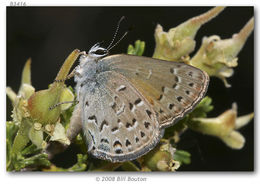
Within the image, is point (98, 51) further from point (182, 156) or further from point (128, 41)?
point (182, 156)

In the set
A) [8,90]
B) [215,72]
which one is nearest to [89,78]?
[8,90]

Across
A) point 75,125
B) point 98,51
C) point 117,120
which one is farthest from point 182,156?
point 98,51

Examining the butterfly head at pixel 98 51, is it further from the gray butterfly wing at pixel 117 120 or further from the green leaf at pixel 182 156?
the green leaf at pixel 182 156

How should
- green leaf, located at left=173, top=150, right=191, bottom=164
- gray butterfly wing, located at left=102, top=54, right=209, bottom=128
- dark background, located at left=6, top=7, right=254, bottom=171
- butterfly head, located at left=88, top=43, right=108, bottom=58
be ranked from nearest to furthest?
1. gray butterfly wing, located at left=102, top=54, right=209, bottom=128
2. butterfly head, located at left=88, top=43, right=108, bottom=58
3. green leaf, located at left=173, top=150, right=191, bottom=164
4. dark background, located at left=6, top=7, right=254, bottom=171

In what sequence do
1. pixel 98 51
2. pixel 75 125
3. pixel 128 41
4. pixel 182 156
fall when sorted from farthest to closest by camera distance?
pixel 128 41 → pixel 182 156 → pixel 98 51 → pixel 75 125

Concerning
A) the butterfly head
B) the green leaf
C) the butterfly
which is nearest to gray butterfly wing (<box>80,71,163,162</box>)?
the butterfly

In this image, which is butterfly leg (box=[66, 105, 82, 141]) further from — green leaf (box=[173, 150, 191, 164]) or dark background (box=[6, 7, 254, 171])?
green leaf (box=[173, 150, 191, 164])

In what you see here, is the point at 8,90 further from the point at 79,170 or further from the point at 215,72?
the point at 215,72
